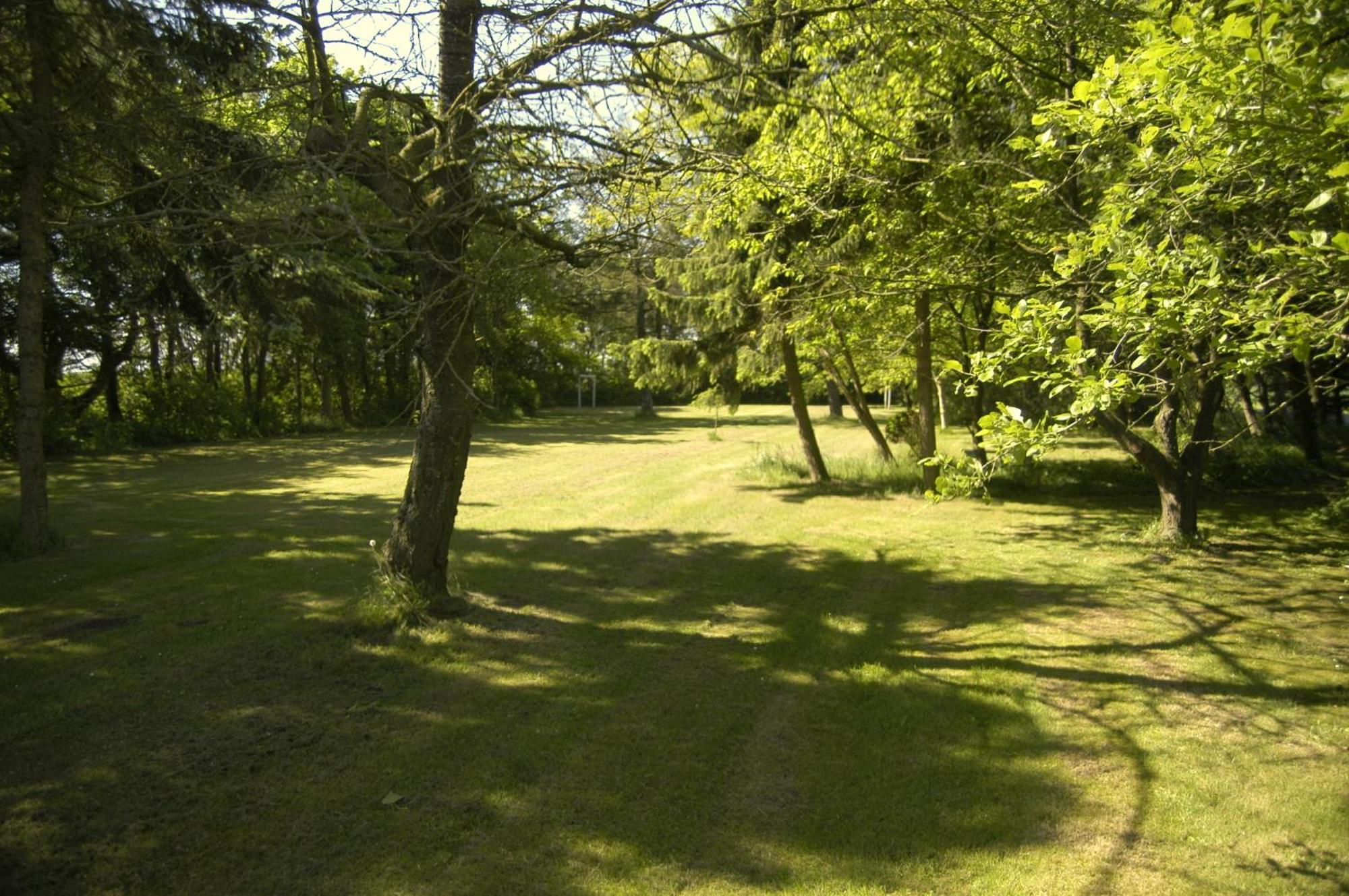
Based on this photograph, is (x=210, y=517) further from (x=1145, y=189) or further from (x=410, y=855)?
(x=1145, y=189)

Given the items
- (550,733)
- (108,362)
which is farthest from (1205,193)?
(108,362)

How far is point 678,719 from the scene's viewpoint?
506 cm

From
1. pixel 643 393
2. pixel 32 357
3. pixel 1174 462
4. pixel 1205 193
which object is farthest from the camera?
pixel 643 393

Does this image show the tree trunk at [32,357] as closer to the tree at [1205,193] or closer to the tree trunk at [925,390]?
the tree at [1205,193]

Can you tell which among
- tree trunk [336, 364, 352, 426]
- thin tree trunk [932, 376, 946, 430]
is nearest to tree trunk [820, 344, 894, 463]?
thin tree trunk [932, 376, 946, 430]

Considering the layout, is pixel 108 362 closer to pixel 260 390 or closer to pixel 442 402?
pixel 260 390

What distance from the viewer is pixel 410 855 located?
354 centimetres

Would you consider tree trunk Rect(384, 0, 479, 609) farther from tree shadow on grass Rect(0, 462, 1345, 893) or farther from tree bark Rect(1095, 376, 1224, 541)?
tree bark Rect(1095, 376, 1224, 541)

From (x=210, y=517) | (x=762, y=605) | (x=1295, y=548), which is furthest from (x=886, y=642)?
(x=210, y=517)

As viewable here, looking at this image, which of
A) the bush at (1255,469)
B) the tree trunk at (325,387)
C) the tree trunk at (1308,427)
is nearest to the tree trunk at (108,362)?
the tree trunk at (325,387)

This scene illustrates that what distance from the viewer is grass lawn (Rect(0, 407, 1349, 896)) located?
3.56 m

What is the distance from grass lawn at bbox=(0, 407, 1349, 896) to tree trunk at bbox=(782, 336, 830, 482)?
477 centimetres

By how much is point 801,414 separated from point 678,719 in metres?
10.5

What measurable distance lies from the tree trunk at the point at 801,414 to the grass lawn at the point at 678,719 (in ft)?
15.6
